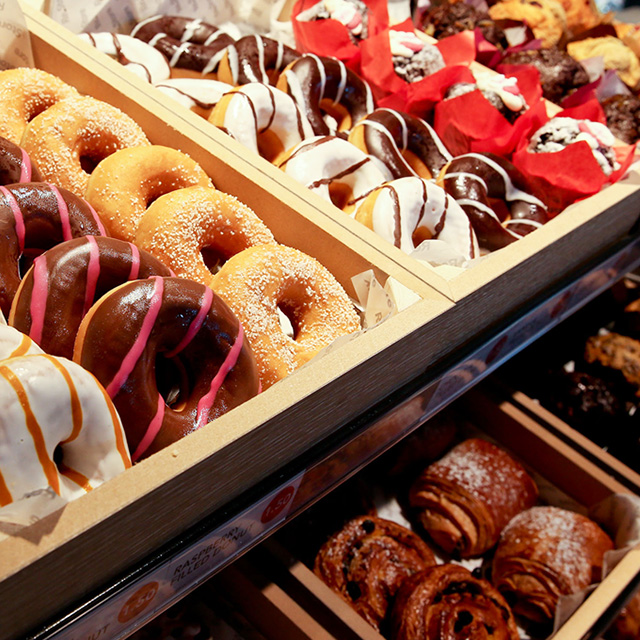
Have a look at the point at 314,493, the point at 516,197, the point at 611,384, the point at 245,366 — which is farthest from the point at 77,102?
the point at 611,384

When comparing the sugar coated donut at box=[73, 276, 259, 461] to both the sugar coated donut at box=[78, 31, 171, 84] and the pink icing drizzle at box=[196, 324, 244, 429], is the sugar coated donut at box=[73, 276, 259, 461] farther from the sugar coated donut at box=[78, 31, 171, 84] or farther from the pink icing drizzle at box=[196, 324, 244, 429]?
the sugar coated donut at box=[78, 31, 171, 84]

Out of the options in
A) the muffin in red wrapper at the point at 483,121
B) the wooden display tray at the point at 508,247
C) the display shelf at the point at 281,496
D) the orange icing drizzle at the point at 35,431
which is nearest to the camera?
the orange icing drizzle at the point at 35,431

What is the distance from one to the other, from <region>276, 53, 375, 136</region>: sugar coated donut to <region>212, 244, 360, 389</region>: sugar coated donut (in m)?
0.64

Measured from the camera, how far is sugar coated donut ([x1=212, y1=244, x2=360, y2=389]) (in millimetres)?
991

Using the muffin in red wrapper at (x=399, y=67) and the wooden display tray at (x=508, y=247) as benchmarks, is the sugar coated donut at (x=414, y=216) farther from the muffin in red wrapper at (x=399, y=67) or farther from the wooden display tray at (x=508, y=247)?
the muffin in red wrapper at (x=399, y=67)

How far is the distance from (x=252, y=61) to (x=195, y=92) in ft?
0.71

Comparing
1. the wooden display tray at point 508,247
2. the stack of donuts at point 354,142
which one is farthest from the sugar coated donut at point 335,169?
the wooden display tray at point 508,247

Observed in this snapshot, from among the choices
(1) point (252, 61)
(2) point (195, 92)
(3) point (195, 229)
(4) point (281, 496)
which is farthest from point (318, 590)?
(1) point (252, 61)

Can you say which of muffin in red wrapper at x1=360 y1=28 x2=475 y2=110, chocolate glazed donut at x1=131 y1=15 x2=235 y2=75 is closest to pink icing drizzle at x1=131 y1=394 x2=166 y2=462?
chocolate glazed donut at x1=131 y1=15 x2=235 y2=75

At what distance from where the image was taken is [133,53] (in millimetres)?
1597

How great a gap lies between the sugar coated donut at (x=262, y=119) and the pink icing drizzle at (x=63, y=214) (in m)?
0.54

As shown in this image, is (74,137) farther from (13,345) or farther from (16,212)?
(13,345)

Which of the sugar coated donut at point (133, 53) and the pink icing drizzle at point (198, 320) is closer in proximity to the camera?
the pink icing drizzle at point (198, 320)

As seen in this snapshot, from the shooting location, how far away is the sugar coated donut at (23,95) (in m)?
1.15
